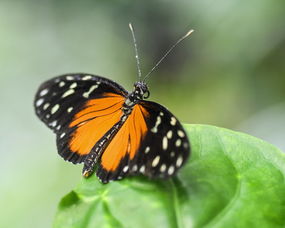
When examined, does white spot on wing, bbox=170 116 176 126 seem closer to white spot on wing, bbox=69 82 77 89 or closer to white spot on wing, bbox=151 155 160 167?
white spot on wing, bbox=151 155 160 167

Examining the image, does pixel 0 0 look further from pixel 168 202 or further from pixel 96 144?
pixel 168 202

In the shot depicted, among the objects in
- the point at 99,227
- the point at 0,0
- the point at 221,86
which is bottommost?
the point at 221,86

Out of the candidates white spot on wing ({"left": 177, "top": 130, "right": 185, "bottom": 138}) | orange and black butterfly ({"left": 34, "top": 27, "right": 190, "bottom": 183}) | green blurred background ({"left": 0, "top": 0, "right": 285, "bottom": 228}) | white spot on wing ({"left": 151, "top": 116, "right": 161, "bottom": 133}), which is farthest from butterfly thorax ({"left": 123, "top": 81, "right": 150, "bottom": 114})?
green blurred background ({"left": 0, "top": 0, "right": 285, "bottom": 228})

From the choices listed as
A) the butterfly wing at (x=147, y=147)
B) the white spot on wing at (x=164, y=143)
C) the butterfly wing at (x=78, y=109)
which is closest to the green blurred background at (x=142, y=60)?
the butterfly wing at (x=78, y=109)

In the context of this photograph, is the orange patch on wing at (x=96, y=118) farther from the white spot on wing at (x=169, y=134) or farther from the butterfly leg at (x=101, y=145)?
the white spot on wing at (x=169, y=134)

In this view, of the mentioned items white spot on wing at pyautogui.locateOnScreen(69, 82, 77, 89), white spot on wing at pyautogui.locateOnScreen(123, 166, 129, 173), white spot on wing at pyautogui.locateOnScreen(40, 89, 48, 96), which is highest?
white spot on wing at pyautogui.locateOnScreen(40, 89, 48, 96)

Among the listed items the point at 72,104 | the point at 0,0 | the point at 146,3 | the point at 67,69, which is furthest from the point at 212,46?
the point at 72,104

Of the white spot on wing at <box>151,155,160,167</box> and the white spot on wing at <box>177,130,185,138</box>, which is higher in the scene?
→ the white spot on wing at <box>177,130,185,138</box>
